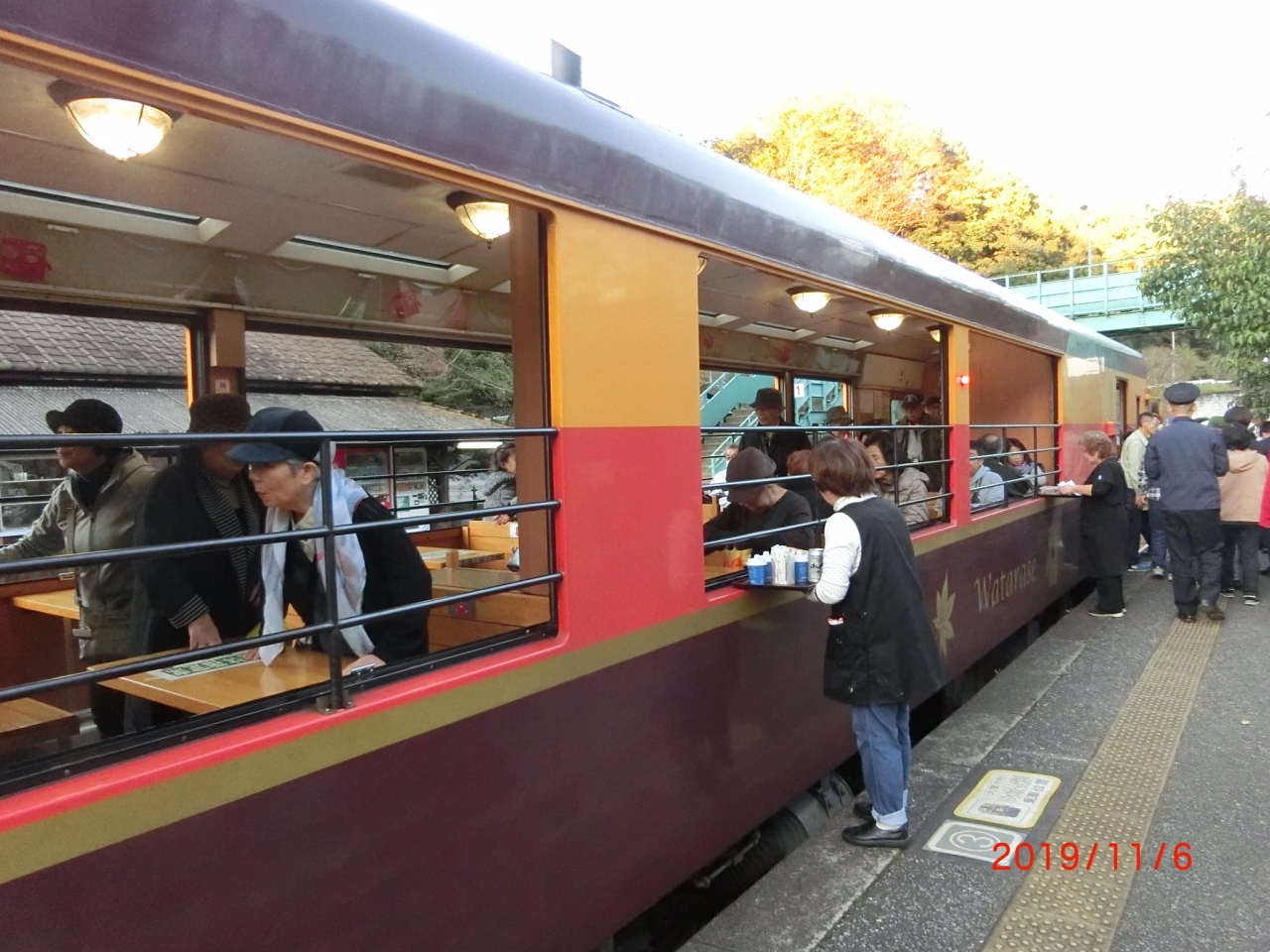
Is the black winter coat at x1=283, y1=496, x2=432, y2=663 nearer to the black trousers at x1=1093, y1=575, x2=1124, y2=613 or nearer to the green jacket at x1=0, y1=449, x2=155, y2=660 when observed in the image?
the green jacket at x1=0, y1=449, x2=155, y2=660

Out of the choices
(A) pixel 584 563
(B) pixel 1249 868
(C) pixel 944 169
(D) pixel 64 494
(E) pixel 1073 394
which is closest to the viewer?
(A) pixel 584 563

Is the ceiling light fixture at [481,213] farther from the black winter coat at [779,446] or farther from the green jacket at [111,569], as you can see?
the black winter coat at [779,446]

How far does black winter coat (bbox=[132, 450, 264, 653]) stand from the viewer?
2.72 metres

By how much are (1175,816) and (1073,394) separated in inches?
195

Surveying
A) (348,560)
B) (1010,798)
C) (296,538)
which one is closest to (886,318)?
(1010,798)

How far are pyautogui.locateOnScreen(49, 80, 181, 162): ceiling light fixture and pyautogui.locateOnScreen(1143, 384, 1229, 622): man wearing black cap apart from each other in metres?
6.94

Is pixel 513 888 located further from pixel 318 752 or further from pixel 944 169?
pixel 944 169

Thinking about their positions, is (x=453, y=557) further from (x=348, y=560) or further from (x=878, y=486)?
(x=348, y=560)

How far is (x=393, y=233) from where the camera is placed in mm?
3459

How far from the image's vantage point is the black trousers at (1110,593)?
7.34 metres

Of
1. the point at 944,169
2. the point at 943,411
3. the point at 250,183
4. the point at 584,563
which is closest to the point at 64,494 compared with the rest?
the point at 250,183

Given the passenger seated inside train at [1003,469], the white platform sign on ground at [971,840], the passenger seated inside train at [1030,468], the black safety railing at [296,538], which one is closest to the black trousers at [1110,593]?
the passenger seated inside train at [1030,468]
